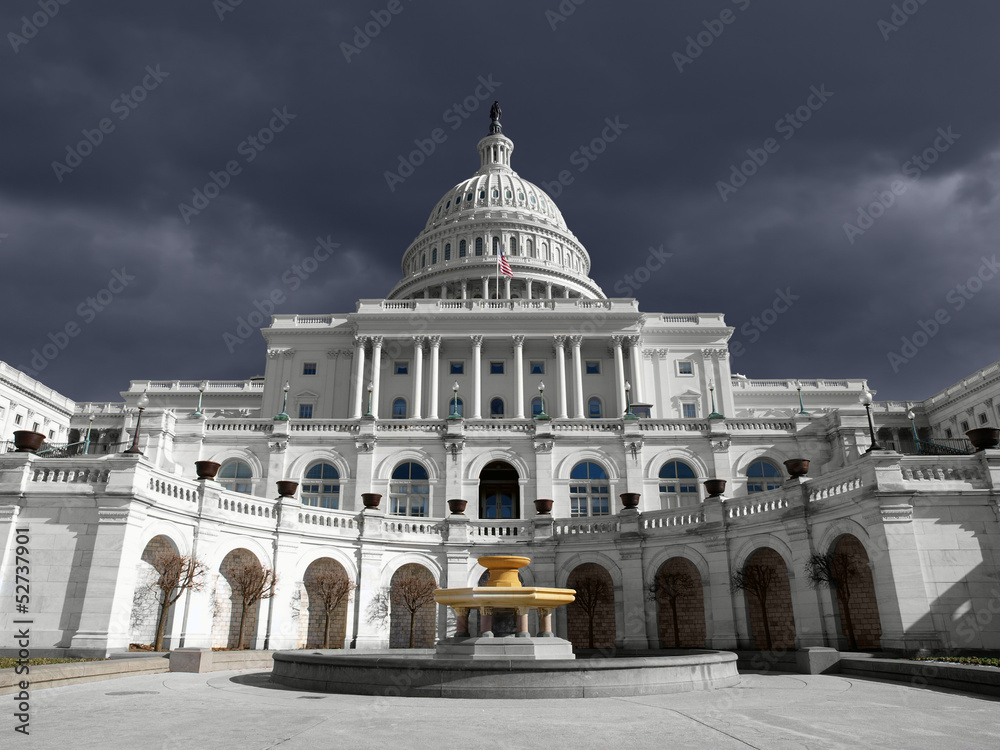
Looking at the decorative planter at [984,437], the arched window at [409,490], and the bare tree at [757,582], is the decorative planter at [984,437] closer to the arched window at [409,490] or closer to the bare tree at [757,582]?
the bare tree at [757,582]

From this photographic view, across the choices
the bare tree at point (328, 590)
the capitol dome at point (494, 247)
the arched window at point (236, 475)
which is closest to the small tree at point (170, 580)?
the bare tree at point (328, 590)

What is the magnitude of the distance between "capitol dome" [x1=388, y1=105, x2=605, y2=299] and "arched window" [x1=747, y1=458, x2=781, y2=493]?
52567mm

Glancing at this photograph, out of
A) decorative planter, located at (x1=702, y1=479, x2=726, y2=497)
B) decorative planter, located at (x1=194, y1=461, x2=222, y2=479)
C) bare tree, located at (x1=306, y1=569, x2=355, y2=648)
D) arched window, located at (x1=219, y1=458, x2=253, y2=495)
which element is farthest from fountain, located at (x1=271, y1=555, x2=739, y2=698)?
arched window, located at (x1=219, y1=458, x2=253, y2=495)

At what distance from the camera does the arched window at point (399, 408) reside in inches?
2965

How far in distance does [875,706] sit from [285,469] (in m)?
40.1

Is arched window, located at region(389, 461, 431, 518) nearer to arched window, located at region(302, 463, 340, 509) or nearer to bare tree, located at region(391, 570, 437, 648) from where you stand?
arched window, located at region(302, 463, 340, 509)

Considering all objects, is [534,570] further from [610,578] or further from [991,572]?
[991,572]

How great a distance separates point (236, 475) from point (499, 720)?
39.4m

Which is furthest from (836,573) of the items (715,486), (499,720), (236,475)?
(236,475)

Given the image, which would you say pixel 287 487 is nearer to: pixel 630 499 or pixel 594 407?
pixel 630 499

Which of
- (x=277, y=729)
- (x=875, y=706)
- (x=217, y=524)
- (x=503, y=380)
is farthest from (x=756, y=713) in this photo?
(x=503, y=380)

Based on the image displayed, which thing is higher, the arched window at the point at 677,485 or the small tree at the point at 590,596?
the arched window at the point at 677,485

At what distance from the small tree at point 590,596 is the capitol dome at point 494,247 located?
206 ft

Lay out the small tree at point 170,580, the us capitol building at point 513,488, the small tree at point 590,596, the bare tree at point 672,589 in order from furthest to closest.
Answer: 1. the small tree at point 590,596
2. the bare tree at point 672,589
3. the small tree at point 170,580
4. the us capitol building at point 513,488
